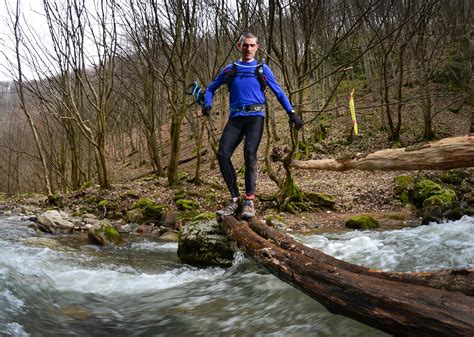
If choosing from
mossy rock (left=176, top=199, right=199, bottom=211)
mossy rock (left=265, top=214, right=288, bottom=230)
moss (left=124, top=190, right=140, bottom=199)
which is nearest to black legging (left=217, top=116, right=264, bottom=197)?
mossy rock (left=265, top=214, right=288, bottom=230)

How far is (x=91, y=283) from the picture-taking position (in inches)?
198

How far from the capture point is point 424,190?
428 inches

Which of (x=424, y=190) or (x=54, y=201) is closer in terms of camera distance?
(x=424, y=190)

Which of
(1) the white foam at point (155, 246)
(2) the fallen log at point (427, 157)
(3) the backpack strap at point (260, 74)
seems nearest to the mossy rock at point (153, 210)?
(1) the white foam at point (155, 246)

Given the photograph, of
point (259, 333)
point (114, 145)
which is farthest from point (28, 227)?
point (114, 145)

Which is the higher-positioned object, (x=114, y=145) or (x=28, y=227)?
(x=114, y=145)

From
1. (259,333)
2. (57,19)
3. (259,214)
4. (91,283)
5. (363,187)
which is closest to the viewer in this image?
(259,333)

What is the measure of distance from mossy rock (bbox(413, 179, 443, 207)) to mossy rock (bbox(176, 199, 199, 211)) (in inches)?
244

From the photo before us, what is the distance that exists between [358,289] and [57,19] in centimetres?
1432

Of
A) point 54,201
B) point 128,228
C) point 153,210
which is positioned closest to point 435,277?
point 128,228

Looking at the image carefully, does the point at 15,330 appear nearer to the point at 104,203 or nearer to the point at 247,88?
the point at 247,88

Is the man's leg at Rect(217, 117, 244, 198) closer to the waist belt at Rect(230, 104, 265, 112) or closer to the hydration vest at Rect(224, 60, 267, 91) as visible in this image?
the waist belt at Rect(230, 104, 265, 112)

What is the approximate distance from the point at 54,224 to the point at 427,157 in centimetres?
817

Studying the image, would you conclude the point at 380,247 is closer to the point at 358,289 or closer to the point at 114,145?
the point at 358,289
